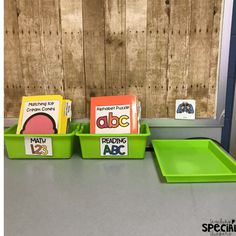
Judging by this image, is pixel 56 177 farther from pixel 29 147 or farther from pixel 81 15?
pixel 81 15

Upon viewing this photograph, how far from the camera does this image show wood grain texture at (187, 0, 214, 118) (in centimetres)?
98

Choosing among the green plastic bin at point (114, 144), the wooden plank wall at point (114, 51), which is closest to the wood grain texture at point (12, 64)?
the wooden plank wall at point (114, 51)

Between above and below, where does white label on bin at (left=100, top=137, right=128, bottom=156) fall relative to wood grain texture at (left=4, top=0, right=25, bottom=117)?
below

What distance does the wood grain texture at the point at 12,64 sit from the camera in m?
0.99

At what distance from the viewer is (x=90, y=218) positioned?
0.56 m

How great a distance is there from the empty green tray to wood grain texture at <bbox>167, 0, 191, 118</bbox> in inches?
5.9

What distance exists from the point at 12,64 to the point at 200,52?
0.79m

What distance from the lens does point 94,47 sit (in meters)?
1.01

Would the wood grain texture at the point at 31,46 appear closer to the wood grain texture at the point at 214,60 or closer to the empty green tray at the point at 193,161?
the empty green tray at the point at 193,161

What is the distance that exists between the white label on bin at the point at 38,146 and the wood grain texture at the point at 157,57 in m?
0.44

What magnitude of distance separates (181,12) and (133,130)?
52cm

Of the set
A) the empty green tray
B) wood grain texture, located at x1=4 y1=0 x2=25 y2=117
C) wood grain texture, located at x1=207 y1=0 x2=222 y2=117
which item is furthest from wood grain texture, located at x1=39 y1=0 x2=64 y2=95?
wood grain texture, located at x1=207 y1=0 x2=222 y2=117

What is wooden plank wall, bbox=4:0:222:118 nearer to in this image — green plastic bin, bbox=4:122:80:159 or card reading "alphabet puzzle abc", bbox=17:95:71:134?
card reading "alphabet puzzle abc", bbox=17:95:71:134

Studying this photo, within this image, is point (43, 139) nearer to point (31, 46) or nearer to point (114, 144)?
point (114, 144)
